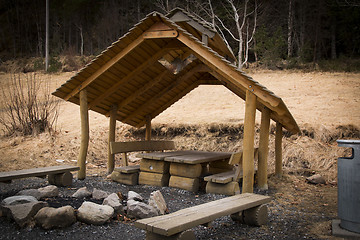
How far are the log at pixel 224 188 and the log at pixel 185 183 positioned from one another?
392 millimetres

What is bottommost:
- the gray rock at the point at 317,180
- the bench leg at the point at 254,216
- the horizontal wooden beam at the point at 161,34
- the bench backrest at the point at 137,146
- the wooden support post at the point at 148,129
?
the bench leg at the point at 254,216

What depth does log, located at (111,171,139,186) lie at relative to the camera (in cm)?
779

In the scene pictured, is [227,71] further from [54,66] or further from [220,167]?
[54,66]

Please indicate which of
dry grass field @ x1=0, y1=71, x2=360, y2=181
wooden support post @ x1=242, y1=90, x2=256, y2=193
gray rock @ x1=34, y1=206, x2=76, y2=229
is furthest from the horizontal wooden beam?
dry grass field @ x1=0, y1=71, x2=360, y2=181

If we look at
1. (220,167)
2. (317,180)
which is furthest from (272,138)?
(220,167)

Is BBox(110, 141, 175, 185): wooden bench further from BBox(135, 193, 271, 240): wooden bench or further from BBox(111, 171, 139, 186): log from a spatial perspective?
BBox(135, 193, 271, 240): wooden bench

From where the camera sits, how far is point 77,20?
3341 cm

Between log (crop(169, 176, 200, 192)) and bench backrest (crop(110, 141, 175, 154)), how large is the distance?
1.63 meters

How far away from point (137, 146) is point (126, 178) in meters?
1.28

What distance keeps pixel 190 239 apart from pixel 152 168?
4002 mm

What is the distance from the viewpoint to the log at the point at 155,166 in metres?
7.66

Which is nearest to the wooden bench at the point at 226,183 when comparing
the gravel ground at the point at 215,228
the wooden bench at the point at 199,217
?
the gravel ground at the point at 215,228

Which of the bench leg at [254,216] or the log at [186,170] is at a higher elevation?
the log at [186,170]

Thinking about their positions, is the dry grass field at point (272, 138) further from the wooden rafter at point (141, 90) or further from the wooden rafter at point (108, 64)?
the wooden rafter at point (108, 64)
